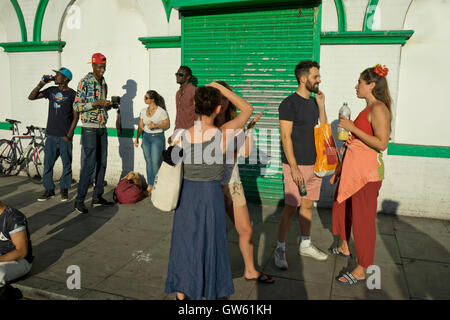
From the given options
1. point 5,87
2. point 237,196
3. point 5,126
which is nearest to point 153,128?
point 237,196

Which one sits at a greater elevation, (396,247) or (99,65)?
(99,65)

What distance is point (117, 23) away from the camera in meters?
8.02

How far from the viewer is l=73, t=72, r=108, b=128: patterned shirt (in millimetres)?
6121

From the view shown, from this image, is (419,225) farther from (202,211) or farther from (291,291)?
A: (202,211)

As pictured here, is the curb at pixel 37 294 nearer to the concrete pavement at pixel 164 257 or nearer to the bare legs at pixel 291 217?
the concrete pavement at pixel 164 257

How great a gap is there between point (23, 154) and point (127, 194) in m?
3.49

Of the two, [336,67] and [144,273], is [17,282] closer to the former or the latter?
[144,273]

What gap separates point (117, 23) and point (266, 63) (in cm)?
334

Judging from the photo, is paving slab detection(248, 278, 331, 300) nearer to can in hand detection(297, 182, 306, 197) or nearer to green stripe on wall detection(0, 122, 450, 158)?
can in hand detection(297, 182, 306, 197)

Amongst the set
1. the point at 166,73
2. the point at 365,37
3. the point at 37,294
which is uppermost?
the point at 365,37

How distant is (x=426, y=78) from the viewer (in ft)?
20.7

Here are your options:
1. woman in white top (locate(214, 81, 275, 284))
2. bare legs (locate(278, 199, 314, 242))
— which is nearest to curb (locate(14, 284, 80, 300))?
woman in white top (locate(214, 81, 275, 284))

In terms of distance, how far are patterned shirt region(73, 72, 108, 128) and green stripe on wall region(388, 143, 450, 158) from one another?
185 inches

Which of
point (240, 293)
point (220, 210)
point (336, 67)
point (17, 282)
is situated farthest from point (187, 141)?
point (336, 67)
